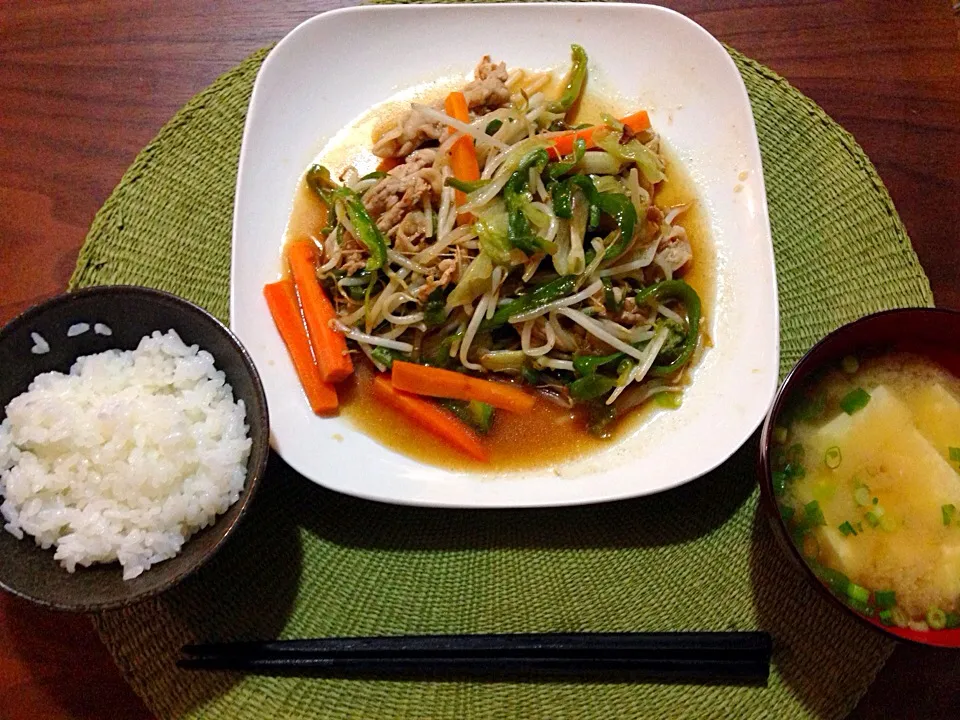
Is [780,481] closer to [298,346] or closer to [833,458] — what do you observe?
[833,458]

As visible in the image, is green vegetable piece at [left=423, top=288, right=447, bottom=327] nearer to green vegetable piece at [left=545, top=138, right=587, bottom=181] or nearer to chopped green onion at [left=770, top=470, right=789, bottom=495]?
green vegetable piece at [left=545, top=138, right=587, bottom=181]

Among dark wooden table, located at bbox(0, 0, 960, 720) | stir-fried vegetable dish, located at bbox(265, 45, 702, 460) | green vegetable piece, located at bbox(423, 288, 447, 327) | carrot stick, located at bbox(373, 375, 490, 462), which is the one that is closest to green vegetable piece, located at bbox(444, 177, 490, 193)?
stir-fried vegetable dish, located at bbox(265, 45, 702, 460)

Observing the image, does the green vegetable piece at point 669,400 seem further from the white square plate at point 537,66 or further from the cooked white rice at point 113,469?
the cooked white rice at point 113,469

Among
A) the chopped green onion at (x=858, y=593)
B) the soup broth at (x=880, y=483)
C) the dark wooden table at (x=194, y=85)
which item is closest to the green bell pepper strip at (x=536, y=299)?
the soup broth at (x=880, y=483)

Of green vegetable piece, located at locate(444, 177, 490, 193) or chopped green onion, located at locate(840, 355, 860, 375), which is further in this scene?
green vegetable piece, located at locate(444, 177, 490, 193)

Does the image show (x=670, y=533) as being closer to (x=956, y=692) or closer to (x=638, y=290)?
(x=638, y=290)

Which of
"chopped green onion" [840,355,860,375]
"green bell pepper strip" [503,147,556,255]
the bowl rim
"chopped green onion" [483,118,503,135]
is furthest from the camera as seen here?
"chopped green onion" [483,118,503,135]
